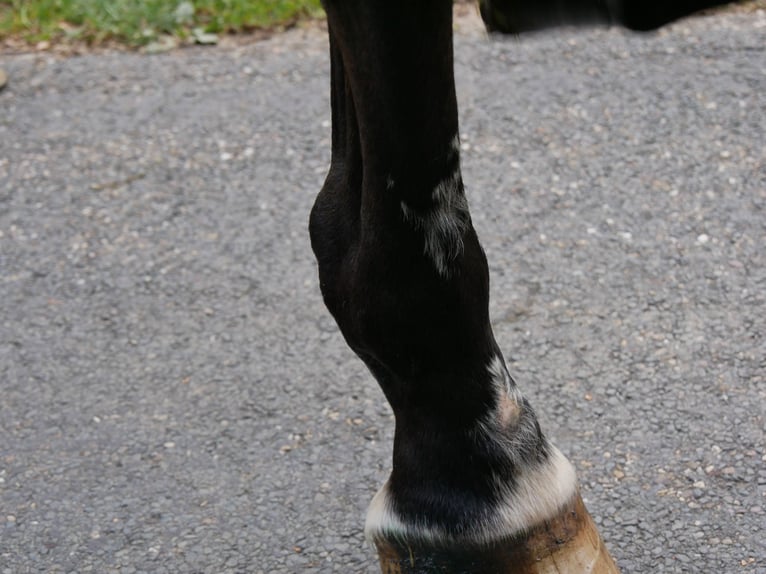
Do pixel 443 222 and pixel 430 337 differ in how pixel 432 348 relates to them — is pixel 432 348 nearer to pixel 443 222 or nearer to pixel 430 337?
pixel 430 337

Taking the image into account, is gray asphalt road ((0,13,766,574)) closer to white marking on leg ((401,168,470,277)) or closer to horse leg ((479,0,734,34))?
white marking on leg ((401,168,470,277))

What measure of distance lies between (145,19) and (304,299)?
2130 mm

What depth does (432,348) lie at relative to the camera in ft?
4.97

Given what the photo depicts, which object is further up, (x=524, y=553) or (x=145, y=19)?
(x=145, y=19)

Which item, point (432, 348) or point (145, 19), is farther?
point (145, 19)

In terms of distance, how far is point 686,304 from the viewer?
2.86 metres

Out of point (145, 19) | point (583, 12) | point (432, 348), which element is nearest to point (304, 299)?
point (432, 348)

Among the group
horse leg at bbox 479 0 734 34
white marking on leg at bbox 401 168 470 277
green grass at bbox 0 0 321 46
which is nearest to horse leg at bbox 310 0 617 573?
white marking on leg at bbox 401 168 470 277

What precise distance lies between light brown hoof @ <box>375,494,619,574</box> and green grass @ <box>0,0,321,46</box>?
3327 mm

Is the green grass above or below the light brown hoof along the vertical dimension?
above

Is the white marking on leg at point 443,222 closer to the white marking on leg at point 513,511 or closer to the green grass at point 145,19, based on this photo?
the white marking on leg at point 513,511

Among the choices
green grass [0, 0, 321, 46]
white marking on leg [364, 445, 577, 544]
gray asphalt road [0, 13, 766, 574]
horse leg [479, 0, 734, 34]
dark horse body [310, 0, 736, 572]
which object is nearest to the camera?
horse leg [479, 0, 734, 34]

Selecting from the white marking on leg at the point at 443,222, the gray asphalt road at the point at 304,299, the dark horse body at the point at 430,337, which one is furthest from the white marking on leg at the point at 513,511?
the gray asphalt road at the point at 304,299

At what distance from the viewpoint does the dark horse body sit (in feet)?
4.58
